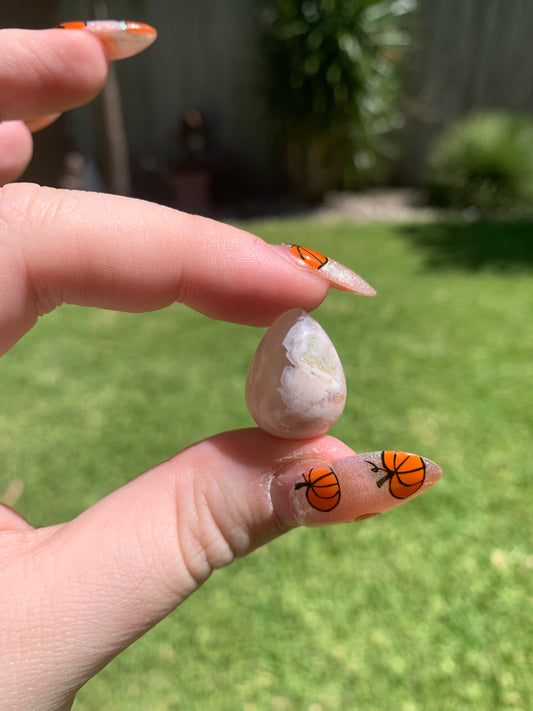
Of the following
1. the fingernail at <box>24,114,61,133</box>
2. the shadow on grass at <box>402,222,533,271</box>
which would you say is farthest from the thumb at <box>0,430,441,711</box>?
the shadow on grass at <box>402,222,533,271</box>

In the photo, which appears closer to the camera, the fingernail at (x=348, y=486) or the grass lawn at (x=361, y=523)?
the fingernail at (x=348, y=486)

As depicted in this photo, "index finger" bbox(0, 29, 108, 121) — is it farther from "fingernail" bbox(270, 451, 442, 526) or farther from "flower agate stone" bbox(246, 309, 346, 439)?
"fingernail" bbox(270, 451, 442, 526)

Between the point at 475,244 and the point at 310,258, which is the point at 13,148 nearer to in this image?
the point at 310,258

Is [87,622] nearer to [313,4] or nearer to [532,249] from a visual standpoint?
[532,249]

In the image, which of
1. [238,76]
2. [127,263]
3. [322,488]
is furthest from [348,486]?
[238,76]

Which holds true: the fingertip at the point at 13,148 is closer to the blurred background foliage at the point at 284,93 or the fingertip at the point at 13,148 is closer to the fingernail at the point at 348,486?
the fingernail at the point at 348,486

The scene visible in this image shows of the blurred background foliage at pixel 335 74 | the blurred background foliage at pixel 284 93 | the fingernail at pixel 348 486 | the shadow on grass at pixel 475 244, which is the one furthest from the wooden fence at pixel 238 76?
the fingernail at pixel 348 486

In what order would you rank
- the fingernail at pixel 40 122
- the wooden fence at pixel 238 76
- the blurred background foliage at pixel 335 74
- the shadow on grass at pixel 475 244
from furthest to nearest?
the wooden fence at pixel 238 76 → the blurred background foliage at pixel 335 74 → the shadow on grass at pixel 475 244 → the fingernail at pixel 40 122
